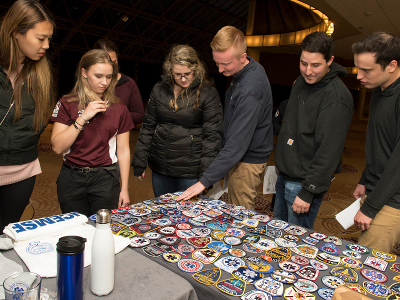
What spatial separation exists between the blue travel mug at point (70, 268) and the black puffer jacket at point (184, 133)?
4.21 ft

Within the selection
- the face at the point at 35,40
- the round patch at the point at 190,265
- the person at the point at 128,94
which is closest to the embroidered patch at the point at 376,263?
the round patch at the point at 190,265

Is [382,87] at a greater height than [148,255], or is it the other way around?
[382,87]

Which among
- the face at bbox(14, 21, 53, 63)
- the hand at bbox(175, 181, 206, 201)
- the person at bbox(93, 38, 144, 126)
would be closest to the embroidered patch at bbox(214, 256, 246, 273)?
the hand at bbox(175, 181, 206, 201)

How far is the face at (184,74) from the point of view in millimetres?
1854

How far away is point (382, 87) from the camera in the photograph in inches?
58.4

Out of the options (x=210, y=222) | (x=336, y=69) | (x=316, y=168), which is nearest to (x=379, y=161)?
(x=316, y=168)

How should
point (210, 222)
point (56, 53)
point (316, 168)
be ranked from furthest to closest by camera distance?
point (56, 53) → point (316, 168) → point (210, 222)

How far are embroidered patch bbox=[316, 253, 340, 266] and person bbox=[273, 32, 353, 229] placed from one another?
1.53ft

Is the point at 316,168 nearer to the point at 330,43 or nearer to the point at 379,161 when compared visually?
the point at 379,161

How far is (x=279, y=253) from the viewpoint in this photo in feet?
3.78

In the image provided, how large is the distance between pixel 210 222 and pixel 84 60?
1.10 meters

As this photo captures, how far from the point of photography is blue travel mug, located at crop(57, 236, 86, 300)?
2.32 ft

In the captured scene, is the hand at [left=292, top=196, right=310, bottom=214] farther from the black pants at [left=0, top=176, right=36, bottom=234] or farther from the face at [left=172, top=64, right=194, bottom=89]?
the black pants at [left=0, top=176, right=36, bottom=234]

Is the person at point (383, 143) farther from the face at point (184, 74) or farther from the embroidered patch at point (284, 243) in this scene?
the face at point (184, 74)
